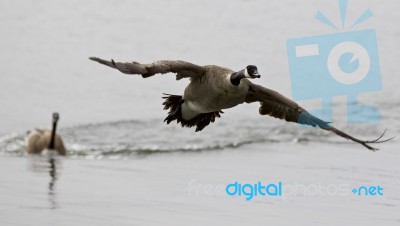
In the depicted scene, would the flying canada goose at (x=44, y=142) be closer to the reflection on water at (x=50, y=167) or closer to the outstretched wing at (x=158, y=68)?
A: the reflection on water at (x=50, y=167)

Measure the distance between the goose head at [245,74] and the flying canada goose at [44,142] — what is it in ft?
29.2

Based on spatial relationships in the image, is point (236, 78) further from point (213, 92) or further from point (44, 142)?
point (44, 142)

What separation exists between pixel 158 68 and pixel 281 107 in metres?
2.71

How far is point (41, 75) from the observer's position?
1142 inches

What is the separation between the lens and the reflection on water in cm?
1357

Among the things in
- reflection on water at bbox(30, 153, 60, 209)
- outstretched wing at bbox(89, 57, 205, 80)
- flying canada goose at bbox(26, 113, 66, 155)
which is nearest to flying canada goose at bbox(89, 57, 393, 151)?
outstretched wing at bbox(89, 57, 205, 80)

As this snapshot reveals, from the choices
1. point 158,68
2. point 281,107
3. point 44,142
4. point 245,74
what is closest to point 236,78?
point 245,74

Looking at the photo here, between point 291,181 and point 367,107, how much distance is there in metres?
10.6

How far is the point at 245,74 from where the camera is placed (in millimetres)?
11391

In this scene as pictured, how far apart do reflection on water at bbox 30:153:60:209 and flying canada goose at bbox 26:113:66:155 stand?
8.7 inches

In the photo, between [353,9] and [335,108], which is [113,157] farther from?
[353,9]

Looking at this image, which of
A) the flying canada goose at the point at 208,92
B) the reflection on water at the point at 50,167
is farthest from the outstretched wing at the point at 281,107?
the reflection on water at the point at 50,167

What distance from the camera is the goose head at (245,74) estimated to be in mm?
11309

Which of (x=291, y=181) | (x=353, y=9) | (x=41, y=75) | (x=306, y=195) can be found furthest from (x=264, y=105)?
(x=353, y=9)
